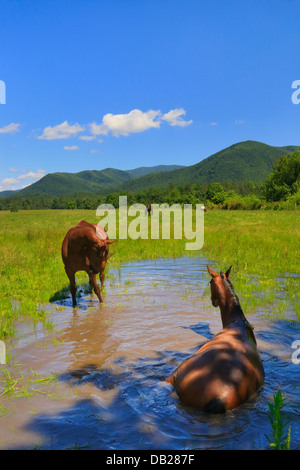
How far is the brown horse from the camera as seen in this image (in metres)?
3.46

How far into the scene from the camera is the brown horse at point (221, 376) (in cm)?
346

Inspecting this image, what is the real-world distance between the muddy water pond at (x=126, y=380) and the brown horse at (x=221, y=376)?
14cm

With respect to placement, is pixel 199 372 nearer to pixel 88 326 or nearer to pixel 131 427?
pixel 131 427

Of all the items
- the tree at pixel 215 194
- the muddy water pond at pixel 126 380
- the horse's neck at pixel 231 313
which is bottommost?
the muddy water pond at pixel 126 380

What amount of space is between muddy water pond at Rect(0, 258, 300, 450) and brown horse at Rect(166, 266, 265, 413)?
0.14m

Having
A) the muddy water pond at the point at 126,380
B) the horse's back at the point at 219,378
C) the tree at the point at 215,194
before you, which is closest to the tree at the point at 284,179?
the tree at the point at 215,194

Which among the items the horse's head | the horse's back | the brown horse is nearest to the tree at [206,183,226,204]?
the horse's head

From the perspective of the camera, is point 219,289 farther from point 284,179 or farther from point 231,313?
point 284,179

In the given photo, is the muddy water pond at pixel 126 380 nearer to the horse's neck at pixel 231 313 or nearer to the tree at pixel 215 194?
the horse's neck at pixel 231 313

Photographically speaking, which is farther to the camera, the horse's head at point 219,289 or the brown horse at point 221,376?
the horse's head at point 219,289

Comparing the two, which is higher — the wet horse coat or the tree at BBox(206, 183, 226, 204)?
the tree at BBox(206, 183, 226, 204)

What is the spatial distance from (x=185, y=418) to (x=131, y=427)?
0.57m

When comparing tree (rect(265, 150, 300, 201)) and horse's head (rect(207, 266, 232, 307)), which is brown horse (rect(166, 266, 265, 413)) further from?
tree (rect(265, 150, 300, 201))
